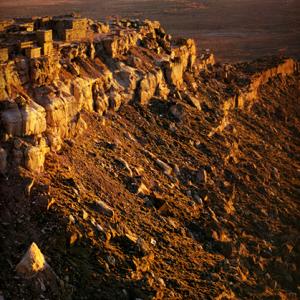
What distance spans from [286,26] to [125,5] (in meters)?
38.5

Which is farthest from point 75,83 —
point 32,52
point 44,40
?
point 32,52

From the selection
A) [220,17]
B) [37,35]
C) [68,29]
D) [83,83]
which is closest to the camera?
[37,35]

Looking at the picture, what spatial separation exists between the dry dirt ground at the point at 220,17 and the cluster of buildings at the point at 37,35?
A: 42799 millimetres

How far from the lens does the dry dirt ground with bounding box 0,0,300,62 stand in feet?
255

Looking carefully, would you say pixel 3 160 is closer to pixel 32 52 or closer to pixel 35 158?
pixel 35 158

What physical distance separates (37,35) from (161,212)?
6791 mm

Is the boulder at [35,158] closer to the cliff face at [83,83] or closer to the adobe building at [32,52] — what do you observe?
the cliff face at [83,83]

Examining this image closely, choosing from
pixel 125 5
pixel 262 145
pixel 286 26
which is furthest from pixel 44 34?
pixel 125 5

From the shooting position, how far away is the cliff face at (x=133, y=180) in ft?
47.1

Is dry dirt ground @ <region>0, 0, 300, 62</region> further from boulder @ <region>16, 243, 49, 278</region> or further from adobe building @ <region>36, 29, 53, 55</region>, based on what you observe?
boulder @ <region>16, 243, 49, 278</region>

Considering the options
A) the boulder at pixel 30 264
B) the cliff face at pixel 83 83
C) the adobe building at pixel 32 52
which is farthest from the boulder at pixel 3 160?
the adobe building at pixel 32 52

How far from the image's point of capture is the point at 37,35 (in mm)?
19578

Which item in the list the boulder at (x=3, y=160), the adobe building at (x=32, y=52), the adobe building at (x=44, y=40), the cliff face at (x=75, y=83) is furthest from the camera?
the adobe building at (x=44, y=40)

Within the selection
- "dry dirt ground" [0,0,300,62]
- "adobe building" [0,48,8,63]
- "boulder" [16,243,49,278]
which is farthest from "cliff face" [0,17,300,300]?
"dry dirt ground" [0,0,300,62]
